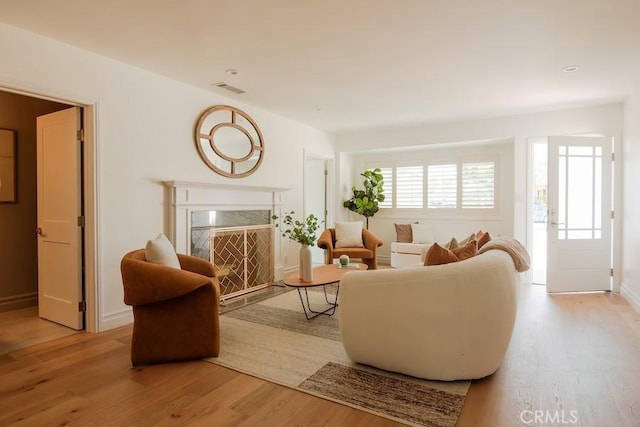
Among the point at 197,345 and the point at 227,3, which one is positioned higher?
the point at 227,3

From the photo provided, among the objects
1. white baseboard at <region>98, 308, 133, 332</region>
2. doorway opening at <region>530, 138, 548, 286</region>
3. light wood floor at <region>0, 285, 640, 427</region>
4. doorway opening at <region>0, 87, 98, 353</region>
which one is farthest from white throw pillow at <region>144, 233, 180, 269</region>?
doorway opening at <region>530, 138, 548, 286</region>

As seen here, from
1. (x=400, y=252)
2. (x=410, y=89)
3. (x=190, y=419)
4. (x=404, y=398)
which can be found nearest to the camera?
(x=190, y=419)

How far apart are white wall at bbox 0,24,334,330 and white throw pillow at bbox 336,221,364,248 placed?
2.25 m

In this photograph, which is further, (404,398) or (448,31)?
(448,31)

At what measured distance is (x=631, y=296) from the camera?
415 centimetres

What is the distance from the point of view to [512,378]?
237cm

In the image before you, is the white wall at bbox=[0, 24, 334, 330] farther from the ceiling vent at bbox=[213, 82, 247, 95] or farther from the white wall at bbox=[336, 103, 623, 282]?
the white wall at bbox=[336, 103, 623, 282]

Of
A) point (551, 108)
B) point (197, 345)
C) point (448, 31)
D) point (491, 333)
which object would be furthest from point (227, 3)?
point (551, 108)

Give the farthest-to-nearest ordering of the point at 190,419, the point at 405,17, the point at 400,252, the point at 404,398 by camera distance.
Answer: the point at 400,252
the point at 405,17
the point at 404,398
the point at 190,419

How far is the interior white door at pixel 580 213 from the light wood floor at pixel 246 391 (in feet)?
5.77

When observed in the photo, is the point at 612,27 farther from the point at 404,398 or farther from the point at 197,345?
the point at 197,345

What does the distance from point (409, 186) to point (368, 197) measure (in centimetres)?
85

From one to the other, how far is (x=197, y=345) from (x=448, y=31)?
2.94 metres

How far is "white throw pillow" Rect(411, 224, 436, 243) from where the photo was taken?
641 centimetres
